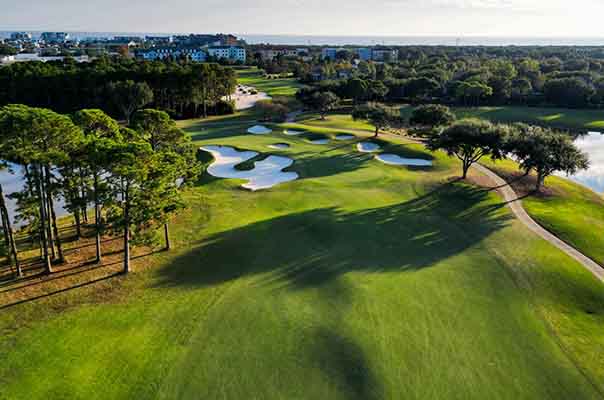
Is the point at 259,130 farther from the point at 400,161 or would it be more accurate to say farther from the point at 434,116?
the point at 434,116

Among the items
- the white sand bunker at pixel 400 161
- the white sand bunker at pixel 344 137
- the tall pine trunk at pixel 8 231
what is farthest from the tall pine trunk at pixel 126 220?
the white sand bunker at pixel 344 137

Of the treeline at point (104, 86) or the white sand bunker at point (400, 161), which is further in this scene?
the treeline at point (104, 86)

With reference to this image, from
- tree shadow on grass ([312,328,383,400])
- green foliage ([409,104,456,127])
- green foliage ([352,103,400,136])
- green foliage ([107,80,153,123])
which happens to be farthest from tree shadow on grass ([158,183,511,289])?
green foliage ([107,80,153,123])

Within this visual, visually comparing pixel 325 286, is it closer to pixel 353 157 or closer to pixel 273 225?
pixel 273 225

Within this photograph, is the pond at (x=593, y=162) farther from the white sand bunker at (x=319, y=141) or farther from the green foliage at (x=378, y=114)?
the white sand bunker at (x=319, y=141)

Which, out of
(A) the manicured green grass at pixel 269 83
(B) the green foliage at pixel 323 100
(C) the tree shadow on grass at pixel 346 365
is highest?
(A) the manicured green grass at pixel 269 83

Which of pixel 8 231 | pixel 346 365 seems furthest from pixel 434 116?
pixel 8 231

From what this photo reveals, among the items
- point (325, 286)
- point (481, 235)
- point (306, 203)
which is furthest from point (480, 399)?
point (306, 203)
